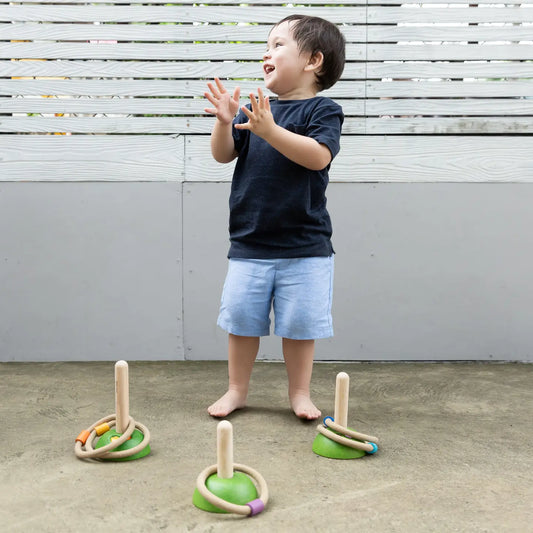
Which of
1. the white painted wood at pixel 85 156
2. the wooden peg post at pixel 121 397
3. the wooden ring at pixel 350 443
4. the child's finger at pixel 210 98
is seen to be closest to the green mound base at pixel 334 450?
the wooden ring at pixel 350 443

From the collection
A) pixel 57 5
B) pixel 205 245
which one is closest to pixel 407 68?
pixel 205 245

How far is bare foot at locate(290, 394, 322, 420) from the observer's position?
2.13 metres

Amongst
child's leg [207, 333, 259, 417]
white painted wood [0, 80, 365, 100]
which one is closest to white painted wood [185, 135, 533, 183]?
white painted wood [0, 80, 365, 100]

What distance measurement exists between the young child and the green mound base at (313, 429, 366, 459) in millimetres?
287

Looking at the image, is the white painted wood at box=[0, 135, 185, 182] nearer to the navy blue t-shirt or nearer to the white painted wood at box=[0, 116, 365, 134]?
the white painted wood at box=[0, 116, 365, 134]

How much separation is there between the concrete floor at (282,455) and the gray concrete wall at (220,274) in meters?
0.19

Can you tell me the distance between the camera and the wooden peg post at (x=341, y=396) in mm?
1823

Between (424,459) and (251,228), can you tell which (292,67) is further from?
(424,459)

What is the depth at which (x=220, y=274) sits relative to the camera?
300 centimetres

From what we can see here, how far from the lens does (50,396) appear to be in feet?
7.95

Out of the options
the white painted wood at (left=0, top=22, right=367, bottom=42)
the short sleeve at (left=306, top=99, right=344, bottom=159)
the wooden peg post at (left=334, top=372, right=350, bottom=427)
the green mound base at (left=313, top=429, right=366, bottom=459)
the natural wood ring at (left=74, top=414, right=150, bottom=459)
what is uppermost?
the white painted wood at (left=0, top=22, right=367, bottom=42)

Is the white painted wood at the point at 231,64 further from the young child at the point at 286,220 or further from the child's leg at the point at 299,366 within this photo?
the child's leg at the point at 299,366

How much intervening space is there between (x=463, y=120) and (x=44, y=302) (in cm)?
220

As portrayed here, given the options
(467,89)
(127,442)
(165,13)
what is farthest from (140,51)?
(127,442)
